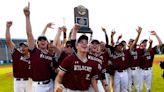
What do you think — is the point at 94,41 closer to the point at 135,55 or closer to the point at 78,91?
the point at 78,91

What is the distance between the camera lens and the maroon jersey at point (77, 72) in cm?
768

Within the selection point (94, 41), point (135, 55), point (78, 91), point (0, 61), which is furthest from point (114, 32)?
point (0, 61)

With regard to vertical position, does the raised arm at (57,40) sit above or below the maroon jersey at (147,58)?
above

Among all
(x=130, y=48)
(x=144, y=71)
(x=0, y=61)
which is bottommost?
(x=0, y=61)

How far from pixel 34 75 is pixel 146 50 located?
6.73 m

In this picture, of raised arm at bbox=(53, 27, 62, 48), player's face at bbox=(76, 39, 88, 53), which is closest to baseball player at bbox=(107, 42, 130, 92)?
raised arm at bbox=(53, 27, 62, 48)

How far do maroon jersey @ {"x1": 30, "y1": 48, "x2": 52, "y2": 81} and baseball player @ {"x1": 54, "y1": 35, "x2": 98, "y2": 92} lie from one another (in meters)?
1.73

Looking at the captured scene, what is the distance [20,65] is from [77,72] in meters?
4.57

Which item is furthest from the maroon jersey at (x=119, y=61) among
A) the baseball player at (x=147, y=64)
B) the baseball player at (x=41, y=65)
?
the baseball player at (x=41, y=65)

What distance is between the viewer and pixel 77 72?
7.78 metres

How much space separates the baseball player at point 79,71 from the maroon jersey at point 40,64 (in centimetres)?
173

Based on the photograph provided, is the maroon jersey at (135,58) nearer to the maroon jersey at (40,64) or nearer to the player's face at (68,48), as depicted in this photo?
the player's face at (68,48)

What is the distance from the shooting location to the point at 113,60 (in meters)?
13.9

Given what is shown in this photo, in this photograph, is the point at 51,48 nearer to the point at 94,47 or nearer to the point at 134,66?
the point at 94,47
